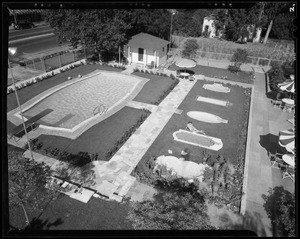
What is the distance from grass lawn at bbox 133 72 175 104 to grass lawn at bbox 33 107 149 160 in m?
4.10

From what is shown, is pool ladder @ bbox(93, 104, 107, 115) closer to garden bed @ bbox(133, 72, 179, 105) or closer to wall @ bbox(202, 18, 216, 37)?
garden bed @ bbox(133, 72, 179, 105)

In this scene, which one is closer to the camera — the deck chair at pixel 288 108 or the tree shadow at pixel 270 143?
the tree shadow at pixel 270 143

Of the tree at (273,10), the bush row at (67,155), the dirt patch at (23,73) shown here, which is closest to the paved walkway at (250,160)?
the bush row at (67,155)

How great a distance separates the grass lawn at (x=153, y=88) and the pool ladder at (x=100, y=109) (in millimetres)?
3643

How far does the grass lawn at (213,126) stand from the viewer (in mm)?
17266

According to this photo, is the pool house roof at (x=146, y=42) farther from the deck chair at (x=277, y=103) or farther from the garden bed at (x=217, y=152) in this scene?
the deck chair at (x=277, y=103)

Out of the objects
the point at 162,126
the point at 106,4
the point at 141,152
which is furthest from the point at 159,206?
the point at 106,4

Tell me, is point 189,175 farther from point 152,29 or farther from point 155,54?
point 152,29

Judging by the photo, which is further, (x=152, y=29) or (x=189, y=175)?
(x=152, y=29)

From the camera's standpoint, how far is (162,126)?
795 inches

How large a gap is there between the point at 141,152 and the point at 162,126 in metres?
4.02

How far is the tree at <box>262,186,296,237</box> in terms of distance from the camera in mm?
10632

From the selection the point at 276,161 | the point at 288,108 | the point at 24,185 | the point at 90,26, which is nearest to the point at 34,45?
the point at 90,26

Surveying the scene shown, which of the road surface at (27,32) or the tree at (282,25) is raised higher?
the tree at (282,25)
